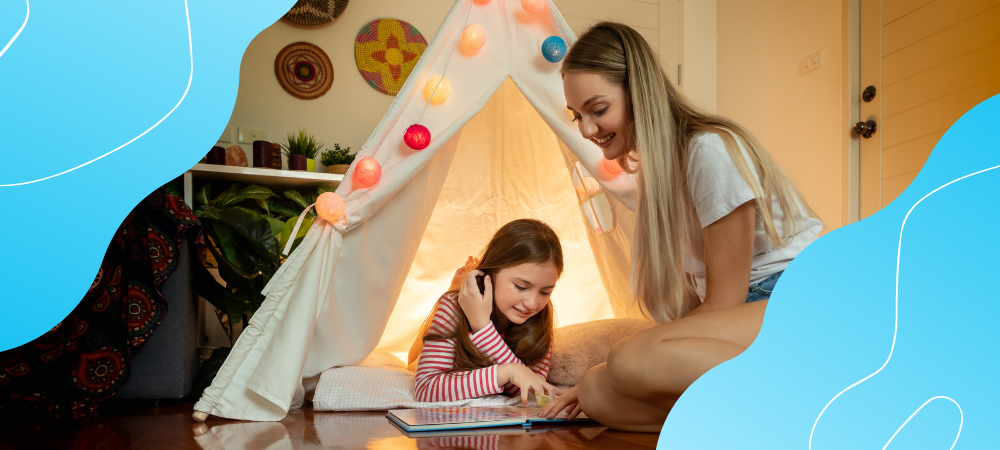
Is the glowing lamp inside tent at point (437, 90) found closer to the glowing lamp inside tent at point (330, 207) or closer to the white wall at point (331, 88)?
the glowing lamp inside tent at point (330, 207)

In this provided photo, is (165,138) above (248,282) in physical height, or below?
above

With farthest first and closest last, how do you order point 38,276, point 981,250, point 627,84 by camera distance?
1. point 627,84
2. point 981,250
3. point 38,276

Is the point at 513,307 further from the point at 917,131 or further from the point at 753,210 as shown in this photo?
the point at 917,131

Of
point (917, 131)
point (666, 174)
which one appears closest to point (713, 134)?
point (666, 174)

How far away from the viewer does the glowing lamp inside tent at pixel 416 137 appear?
1.45m


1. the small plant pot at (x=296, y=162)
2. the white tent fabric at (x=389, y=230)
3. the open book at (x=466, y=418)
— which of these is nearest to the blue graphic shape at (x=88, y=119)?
the open book at (x=466, y=418)

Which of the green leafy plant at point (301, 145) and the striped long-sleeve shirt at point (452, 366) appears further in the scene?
the green leafy plant at point (301, 145)

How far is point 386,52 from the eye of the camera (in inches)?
112

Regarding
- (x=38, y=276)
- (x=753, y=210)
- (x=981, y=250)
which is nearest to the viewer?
(x=38, y=276)

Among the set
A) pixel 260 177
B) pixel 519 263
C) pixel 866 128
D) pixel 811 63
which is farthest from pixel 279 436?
pixel 811 63

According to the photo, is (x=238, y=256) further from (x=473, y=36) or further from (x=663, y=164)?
(x=663, y=164)

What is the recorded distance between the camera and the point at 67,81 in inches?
16.1

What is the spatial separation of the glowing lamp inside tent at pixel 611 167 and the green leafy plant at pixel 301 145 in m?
1.41

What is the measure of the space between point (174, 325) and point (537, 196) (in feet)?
3.82
